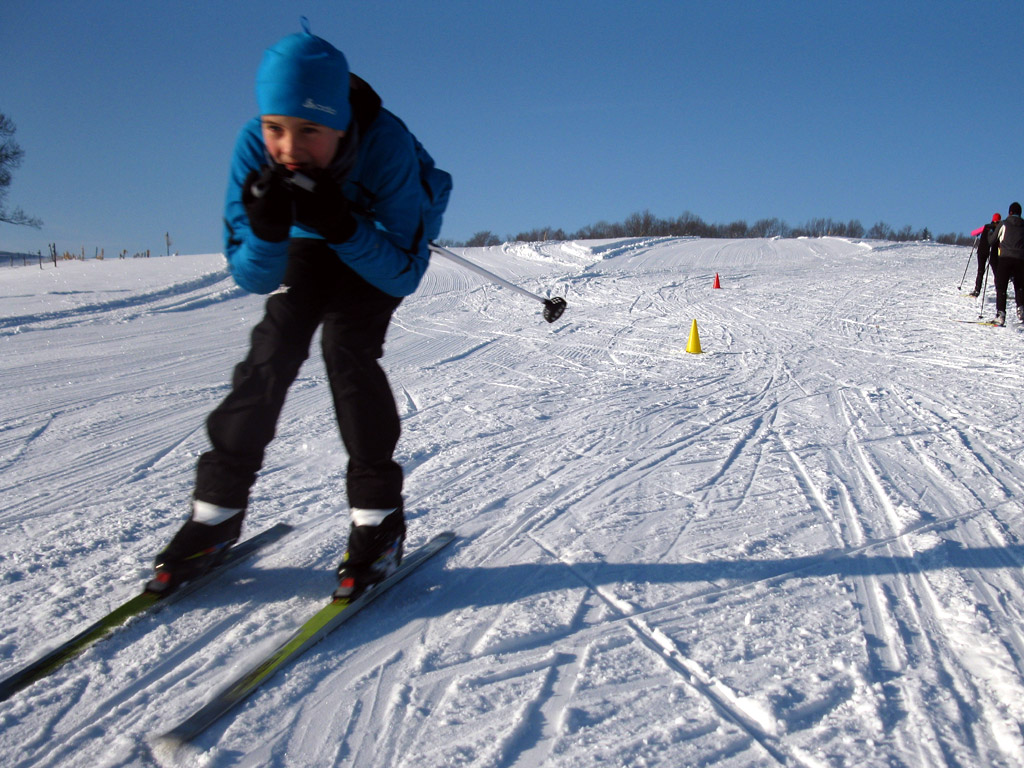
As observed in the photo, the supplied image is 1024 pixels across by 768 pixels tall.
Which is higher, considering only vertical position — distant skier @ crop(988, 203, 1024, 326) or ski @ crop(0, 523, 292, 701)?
distant skier @ crop(988, 203, 1024, 326)

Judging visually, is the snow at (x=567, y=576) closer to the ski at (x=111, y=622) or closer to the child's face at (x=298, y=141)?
the ski at (x=111, y=622)

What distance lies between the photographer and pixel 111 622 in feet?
6.23

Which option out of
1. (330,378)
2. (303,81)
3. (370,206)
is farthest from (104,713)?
(303,81)

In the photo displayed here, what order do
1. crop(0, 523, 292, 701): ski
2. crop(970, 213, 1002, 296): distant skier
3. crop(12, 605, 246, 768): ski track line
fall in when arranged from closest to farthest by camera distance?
crop(12, 605, 246, 768): ski track line → crop(0, 523, 292, 701): ski → crop(970, 213, 1002, 296): distant skier

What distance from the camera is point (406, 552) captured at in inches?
98.3

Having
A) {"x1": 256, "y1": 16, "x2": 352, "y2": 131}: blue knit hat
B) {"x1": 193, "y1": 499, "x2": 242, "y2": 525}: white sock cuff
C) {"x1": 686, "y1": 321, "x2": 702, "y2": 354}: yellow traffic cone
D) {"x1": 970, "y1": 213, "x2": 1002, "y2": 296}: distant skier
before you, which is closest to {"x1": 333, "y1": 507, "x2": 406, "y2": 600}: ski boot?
{"x1": 193, "y1": 499, "x2": 242, "y2": 525}: white sock cuff

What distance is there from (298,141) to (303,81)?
156 millimetres

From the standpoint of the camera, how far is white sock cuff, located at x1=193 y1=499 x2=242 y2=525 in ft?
6.79

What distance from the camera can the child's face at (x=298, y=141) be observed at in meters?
1.82

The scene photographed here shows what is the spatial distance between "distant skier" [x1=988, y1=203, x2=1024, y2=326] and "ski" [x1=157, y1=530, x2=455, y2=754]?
34.8ft

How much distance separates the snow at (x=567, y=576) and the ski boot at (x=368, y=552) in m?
0.12

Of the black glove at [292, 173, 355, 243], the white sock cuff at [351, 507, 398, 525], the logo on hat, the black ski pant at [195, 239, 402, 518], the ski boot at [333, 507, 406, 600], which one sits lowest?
the ski boot at [333, 507, 406, 600]

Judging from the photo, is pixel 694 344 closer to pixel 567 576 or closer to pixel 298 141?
pixel 567 576

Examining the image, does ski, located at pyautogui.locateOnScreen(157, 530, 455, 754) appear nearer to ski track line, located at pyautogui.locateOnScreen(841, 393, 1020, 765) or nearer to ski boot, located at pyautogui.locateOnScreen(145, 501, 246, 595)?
ski boot, located at pyautogui.locateOnScreen(145, 501, 246, 595)
